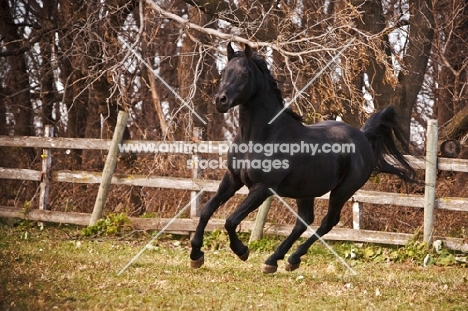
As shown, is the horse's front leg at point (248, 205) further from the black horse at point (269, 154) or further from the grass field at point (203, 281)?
the grass field at point (203, 281)

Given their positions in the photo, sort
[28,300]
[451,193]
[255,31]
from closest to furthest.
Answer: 1. [28,300]
2. [255,31]
3. [451,193]

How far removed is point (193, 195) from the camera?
1006 cm

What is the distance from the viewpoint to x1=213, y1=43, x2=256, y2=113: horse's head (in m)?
6.02

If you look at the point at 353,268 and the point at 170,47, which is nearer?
the point at 353,268

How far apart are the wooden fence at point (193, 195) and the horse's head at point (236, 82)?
11.3 feet

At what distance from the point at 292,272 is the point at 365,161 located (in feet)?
4.84

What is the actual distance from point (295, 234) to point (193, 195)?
9.85ft

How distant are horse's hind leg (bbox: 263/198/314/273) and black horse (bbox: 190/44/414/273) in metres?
0.01

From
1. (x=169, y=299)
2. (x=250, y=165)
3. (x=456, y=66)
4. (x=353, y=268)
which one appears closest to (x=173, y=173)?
(x=353, y=268)

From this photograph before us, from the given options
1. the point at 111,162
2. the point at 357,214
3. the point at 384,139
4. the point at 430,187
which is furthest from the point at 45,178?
the point at 430,187

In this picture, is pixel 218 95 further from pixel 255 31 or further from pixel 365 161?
pixel 255 31

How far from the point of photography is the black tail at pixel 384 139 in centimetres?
819

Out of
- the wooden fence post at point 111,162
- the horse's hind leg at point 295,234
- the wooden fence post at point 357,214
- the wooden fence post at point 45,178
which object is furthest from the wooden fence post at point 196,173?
the horse's hind leg at point 295,234

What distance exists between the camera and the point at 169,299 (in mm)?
5574
